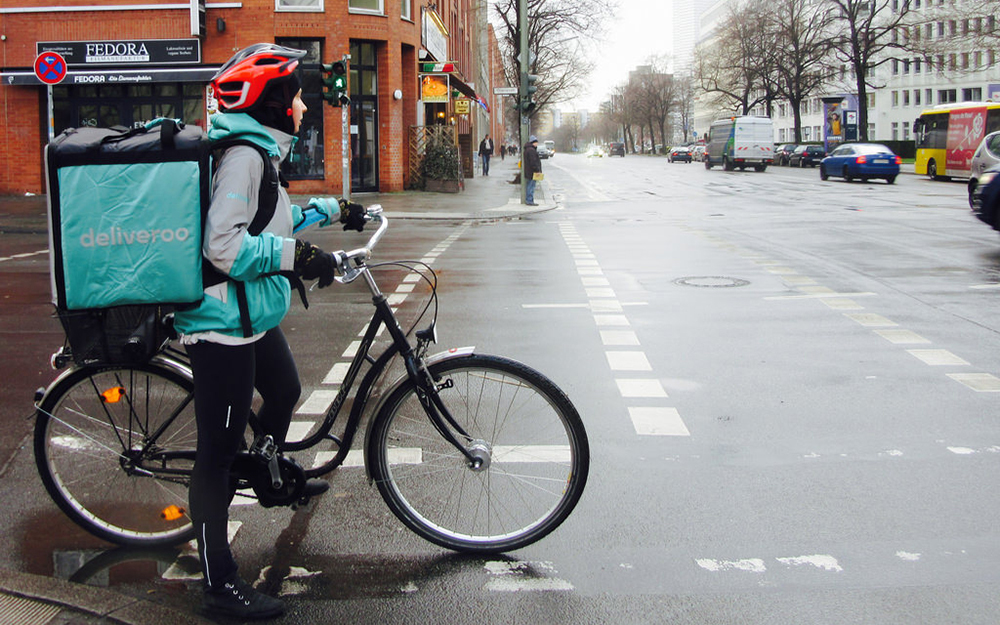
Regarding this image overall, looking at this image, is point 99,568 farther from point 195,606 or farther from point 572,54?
point 572,54

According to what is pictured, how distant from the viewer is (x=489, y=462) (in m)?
3.80

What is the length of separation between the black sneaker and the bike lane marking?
2.60 meters

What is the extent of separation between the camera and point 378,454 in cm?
373

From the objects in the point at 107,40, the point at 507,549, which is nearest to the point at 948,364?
the point at 507,549

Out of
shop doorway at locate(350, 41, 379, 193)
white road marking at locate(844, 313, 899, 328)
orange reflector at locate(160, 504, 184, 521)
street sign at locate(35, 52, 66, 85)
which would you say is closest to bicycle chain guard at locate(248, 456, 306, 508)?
orange reflector at locate(160, 504, 184, 521)

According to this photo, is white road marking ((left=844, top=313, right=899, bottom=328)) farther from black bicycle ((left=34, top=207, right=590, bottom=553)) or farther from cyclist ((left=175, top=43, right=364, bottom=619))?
cyclist ((left=175, top=43, right=364, bottom=619))

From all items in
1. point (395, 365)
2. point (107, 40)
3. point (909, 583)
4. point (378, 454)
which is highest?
point (107, 40)

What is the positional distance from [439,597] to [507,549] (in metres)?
0.43

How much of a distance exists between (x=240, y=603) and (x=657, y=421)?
293cm

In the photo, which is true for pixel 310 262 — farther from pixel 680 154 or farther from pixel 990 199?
pixel 680 154

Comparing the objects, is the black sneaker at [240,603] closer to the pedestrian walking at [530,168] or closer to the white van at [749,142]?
the pedestrian walking at [530,168]

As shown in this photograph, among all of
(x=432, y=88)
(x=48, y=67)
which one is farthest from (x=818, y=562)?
(x=432, y=88)

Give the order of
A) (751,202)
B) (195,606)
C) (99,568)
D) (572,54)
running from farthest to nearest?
(572,54) < (751,202) < (99,568) < (195,606)

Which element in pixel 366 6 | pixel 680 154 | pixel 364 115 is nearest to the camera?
pixel 366 6
